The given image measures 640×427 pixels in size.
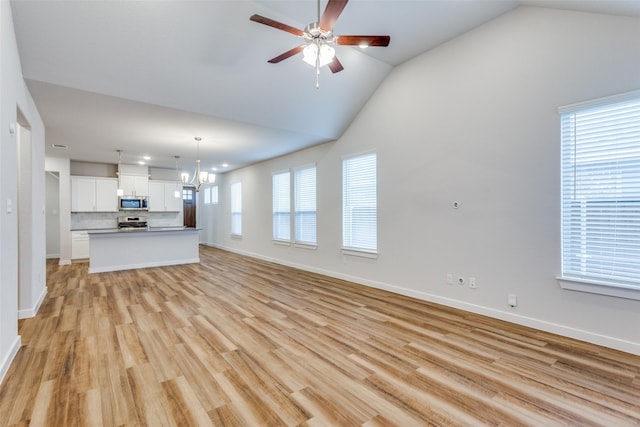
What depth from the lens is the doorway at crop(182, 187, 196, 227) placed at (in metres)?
12.8

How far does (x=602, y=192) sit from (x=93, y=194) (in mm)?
10760

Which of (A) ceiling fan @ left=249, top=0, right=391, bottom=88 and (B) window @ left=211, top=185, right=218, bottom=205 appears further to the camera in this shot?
(B) window @ left=211, top=185, right=218, bottom=205

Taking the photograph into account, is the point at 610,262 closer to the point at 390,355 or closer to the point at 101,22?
the point at 390,355

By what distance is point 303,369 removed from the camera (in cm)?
245

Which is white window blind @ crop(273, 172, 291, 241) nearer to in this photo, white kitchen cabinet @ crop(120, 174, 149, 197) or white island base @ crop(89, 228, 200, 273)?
white island base @ crop(89, 228, 200, 273)

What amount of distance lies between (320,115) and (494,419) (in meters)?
4.63

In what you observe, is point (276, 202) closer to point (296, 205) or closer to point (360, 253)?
point (296, 205)

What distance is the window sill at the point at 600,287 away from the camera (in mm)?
2660

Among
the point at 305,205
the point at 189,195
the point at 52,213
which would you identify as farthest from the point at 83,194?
the point at 305,205

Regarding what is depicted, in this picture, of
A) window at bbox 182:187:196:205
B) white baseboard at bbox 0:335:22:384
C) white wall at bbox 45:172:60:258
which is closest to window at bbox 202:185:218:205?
window at bbox 182:187:196:205

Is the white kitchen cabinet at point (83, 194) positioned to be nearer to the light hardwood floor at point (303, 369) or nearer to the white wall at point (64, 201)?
the white wall at point (64, 201)

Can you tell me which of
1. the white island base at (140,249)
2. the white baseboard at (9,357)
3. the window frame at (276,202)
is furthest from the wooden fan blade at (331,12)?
the white island base at (140,249)

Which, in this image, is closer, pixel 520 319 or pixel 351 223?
pixel 520 319

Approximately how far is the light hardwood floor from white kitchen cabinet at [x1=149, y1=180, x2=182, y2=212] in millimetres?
5543
